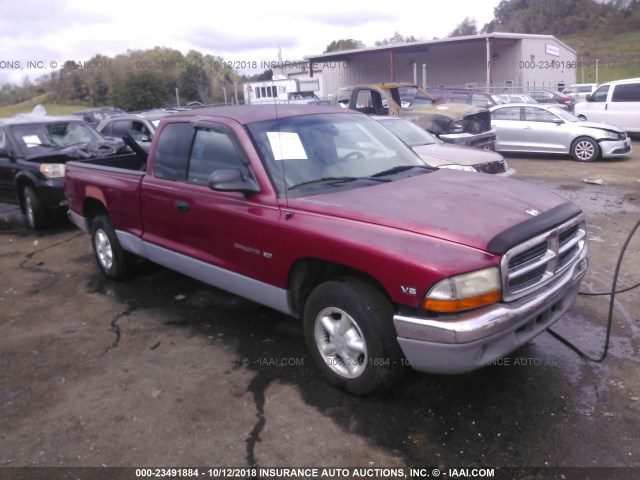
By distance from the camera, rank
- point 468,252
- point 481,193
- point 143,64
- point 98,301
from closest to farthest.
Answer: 1. point 468,252
2. point 481,193
3. point 98,301
4. point 143,64

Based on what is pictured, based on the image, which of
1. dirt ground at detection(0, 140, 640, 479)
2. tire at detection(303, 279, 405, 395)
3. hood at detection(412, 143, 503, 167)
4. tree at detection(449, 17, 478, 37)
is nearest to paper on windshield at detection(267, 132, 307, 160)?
tire at detection(303, 279, 405, 395)

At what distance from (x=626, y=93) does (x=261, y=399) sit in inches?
674

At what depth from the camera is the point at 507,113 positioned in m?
15.2

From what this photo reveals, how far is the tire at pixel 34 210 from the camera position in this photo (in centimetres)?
884

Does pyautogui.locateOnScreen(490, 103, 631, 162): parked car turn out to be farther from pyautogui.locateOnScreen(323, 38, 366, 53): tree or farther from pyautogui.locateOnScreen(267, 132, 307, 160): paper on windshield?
pyautogui.locateOnScreen(323, 38, 366, 53): tree

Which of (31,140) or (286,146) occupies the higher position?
(31,140)

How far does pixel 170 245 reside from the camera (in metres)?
4.97

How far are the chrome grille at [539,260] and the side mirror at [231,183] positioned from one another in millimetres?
1779

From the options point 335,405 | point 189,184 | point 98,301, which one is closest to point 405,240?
point 335,405

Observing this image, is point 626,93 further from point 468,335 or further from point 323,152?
point 468,335

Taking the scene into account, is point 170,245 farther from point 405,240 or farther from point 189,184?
point 405,240

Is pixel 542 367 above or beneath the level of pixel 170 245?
beneath

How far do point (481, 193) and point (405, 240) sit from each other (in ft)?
3.10

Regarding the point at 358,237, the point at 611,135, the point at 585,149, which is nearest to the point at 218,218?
the point at 358,237
